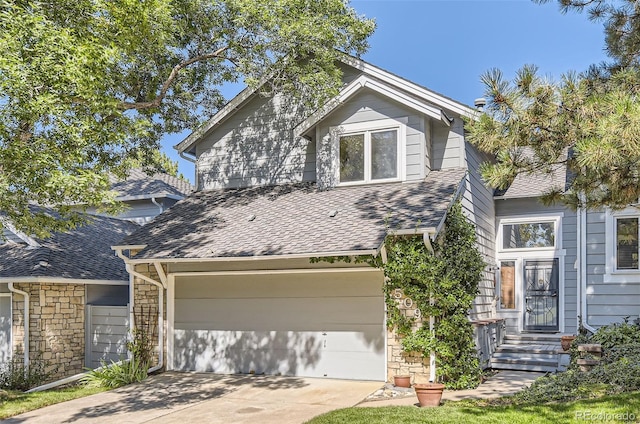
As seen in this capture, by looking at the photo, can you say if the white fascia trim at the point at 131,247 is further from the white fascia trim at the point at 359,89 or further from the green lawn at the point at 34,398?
the white fascia trim at the point at 359,89

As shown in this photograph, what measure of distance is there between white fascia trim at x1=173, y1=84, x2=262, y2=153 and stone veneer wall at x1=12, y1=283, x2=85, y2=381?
430 centimetres

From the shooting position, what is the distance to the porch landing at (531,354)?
455 inches

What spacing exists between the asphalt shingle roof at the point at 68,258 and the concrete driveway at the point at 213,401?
360 centimetres

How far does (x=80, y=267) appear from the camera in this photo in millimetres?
13570

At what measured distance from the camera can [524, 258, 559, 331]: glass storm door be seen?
44.7 feet

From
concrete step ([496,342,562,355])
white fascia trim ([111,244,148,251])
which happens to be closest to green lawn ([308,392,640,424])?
concrete step ([496,342,562,355])

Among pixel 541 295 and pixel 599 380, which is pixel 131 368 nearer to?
pixel 599 380

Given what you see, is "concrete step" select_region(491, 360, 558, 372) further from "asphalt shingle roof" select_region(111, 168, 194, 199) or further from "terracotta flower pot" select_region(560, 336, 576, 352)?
"asphalt shingle roof" select_region(111, 168, 194, 199)

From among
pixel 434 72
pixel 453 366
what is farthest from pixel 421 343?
pixel 434 72

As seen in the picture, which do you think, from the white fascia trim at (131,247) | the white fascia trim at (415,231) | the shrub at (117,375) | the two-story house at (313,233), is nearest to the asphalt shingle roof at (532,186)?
the two-story house at (313,233)

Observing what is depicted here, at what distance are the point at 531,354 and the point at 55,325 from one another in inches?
423

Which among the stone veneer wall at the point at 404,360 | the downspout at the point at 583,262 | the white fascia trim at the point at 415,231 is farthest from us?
the downspout at the point at 583,262

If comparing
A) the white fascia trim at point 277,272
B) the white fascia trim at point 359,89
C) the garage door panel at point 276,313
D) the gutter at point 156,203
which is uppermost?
the white fascia trim at point 359,89

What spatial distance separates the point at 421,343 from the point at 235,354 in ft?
13.7
